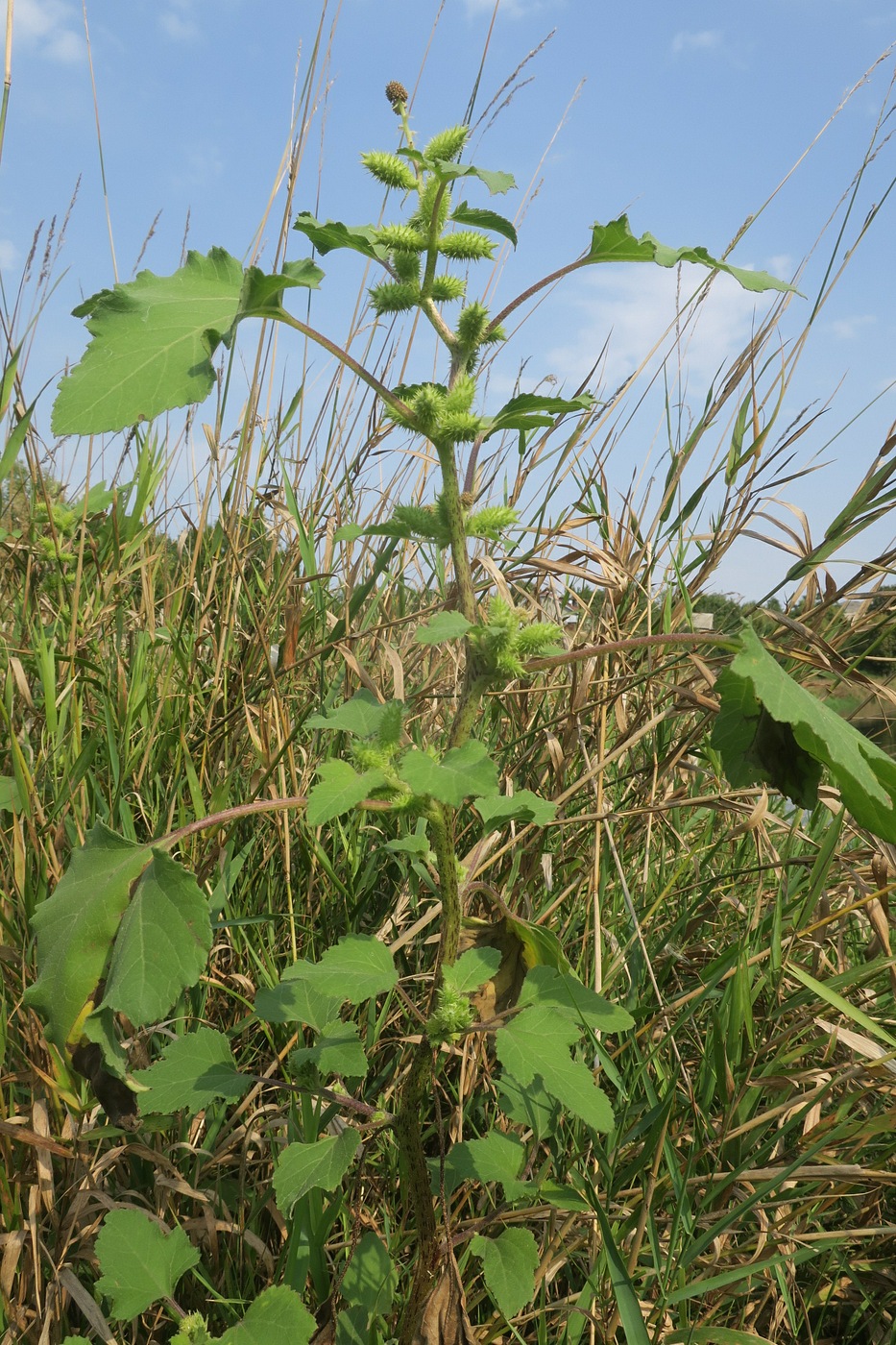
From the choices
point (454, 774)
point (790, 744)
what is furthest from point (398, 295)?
point (790, 744)

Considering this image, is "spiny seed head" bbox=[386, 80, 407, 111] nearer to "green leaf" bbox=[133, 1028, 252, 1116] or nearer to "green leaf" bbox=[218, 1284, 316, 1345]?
"green leaf" bbox=[133, 1028, 252, 1116]

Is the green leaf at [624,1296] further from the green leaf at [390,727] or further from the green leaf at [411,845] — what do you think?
the green leaf at [390,727]

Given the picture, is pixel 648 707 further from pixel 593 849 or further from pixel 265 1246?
pixel 265 1246

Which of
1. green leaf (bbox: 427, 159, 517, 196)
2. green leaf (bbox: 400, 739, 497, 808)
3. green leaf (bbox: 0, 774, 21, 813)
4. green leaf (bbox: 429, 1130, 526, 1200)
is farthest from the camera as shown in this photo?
green leaf (bbox: 0, 774, 21, 813)

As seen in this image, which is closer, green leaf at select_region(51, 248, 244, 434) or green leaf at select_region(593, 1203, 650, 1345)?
green leaf at select_region(51, 248, 244, 434)

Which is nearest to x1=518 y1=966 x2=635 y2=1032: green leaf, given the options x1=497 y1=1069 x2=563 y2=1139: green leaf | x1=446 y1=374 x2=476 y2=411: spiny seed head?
x1=497 y1=1069 x2=563 y2=1139: green leaf

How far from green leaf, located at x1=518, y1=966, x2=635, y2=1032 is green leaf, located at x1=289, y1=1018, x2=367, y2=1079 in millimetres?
207

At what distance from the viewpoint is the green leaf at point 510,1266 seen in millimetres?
1034

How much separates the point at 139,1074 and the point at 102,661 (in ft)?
3.15

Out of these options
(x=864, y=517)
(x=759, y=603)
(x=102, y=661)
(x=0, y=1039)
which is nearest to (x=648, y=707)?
(x=759, y=603)

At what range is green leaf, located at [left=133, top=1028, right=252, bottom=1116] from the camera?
109cm

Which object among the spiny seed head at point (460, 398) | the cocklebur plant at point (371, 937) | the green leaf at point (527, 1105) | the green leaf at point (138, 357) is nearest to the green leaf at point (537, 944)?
the cocklebur plant at point (371, 937)

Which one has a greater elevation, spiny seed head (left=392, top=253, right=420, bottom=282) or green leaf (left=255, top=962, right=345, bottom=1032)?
spiny seed head (left=392, top=253, right=420, bottom=282)

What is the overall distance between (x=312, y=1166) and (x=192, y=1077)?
0.66 feet
